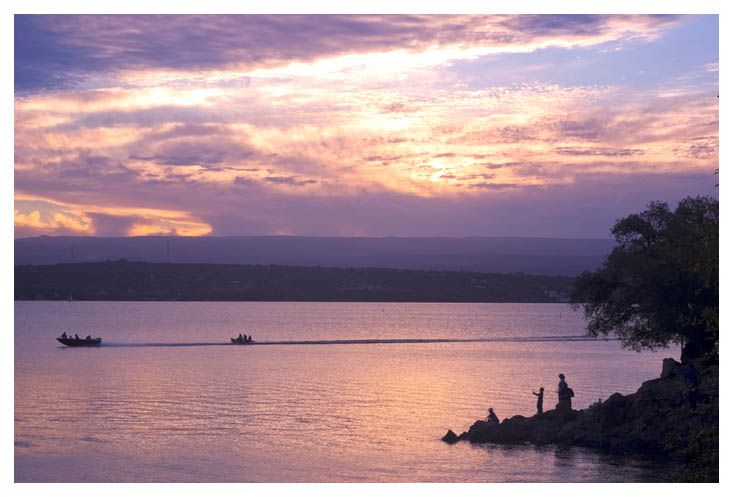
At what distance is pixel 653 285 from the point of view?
37469 mm

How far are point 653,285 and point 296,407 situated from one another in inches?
947

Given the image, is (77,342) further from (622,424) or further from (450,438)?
(622,424)

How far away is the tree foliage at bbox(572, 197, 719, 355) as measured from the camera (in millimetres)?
36188

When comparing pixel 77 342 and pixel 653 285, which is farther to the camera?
pixel 77 342

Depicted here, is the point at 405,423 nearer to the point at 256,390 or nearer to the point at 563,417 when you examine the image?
the point at 563,417

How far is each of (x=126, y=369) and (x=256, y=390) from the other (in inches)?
860

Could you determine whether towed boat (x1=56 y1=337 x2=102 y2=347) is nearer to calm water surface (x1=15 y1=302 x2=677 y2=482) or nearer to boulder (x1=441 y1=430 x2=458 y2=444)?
calm water surface (x1=15 y1=302 x2=677 y2=482)

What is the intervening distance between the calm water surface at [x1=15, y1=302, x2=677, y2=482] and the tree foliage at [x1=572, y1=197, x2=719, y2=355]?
22.2 feet

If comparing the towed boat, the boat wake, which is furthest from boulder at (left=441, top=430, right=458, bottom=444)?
the towed boat

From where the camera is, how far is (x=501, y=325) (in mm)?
170000

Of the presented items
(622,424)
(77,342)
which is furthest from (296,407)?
(77,342)

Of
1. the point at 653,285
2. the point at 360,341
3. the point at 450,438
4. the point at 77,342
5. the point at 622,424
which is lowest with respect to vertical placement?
the point at 450,438


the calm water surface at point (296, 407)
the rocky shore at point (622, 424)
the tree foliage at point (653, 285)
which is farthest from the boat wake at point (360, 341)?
the rocky shore at point (622, 424)

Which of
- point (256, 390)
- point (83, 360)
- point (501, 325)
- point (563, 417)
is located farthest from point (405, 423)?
Result: point (501, 325)
